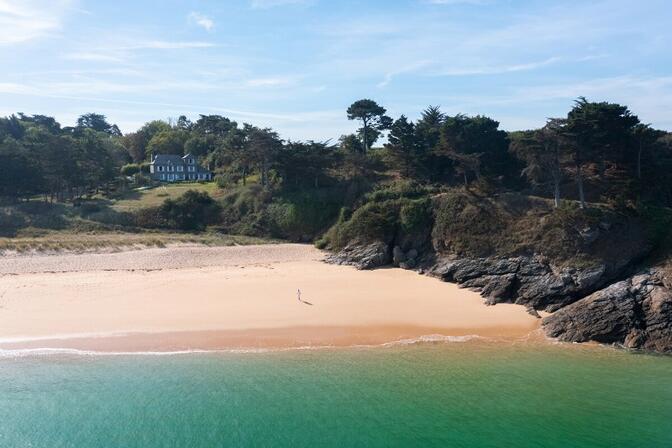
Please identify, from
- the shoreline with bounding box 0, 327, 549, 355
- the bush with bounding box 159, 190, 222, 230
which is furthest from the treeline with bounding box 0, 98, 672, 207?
the shoreline with bounding box 0, 327, 549, 355

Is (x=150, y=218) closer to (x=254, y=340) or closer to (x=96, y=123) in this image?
(x=254, y=340)

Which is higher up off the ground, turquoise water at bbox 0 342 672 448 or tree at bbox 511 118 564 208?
tree at bbox 511 118 564 208

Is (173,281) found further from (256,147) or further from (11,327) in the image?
(256,147)

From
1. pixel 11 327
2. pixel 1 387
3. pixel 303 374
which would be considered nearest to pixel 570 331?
pixel 303 374

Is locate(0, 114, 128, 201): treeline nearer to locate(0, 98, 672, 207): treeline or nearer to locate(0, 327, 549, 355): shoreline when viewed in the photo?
locate(0, 98, 672, 207): treeline

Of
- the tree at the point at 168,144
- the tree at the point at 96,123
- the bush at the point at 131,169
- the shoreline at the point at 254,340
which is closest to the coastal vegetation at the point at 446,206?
the shoreline at the point at 254,340

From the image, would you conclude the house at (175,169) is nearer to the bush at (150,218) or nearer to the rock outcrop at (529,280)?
the bush at (150,218)
